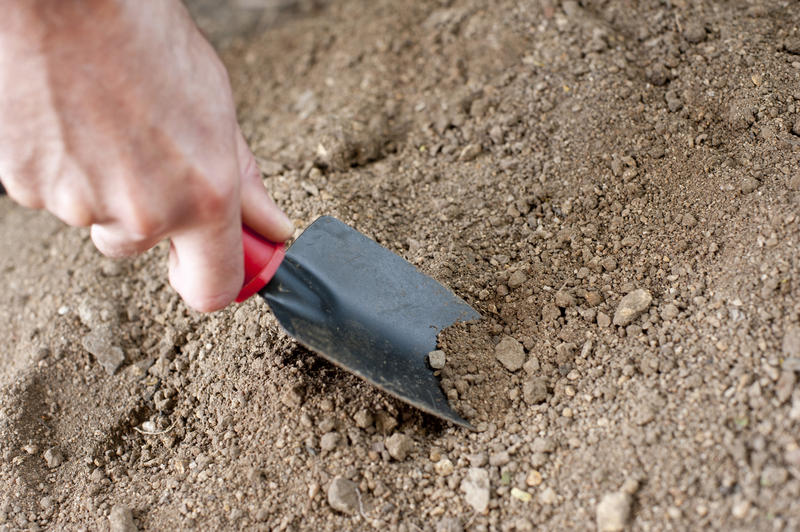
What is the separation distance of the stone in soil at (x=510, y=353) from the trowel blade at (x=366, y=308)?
0.10 m

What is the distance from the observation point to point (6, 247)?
221cm

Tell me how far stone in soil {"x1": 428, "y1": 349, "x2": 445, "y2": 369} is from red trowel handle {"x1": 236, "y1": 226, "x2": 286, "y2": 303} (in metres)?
0.38

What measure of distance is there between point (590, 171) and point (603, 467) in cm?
77

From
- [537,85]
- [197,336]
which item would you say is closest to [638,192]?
[537,85]

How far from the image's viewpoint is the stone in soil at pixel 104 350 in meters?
1.66

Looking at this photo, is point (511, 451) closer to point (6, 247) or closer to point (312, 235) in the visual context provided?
point (312, 235)

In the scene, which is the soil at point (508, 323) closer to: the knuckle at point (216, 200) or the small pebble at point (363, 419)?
the small pebble at point (363, 419)

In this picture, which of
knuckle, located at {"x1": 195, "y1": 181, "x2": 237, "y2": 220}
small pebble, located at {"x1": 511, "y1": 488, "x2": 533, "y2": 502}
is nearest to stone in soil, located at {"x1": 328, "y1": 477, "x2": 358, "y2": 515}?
small pebble, located at {"x1": 511, "y1": 488, "x2": 533, "y2": 502}

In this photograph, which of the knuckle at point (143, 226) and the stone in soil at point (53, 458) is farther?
the stone in soil at point (53, 458)

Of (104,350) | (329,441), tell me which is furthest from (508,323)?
(104,350)

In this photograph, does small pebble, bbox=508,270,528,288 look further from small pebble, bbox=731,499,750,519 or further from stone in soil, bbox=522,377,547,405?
small pebble, bbox=731,499,750,519

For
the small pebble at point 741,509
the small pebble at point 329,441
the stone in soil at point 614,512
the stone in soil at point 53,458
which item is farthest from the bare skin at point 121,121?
the small pebble at point 741,509

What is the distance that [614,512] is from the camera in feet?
3.79

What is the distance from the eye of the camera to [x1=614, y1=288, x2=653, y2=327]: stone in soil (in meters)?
1.43
